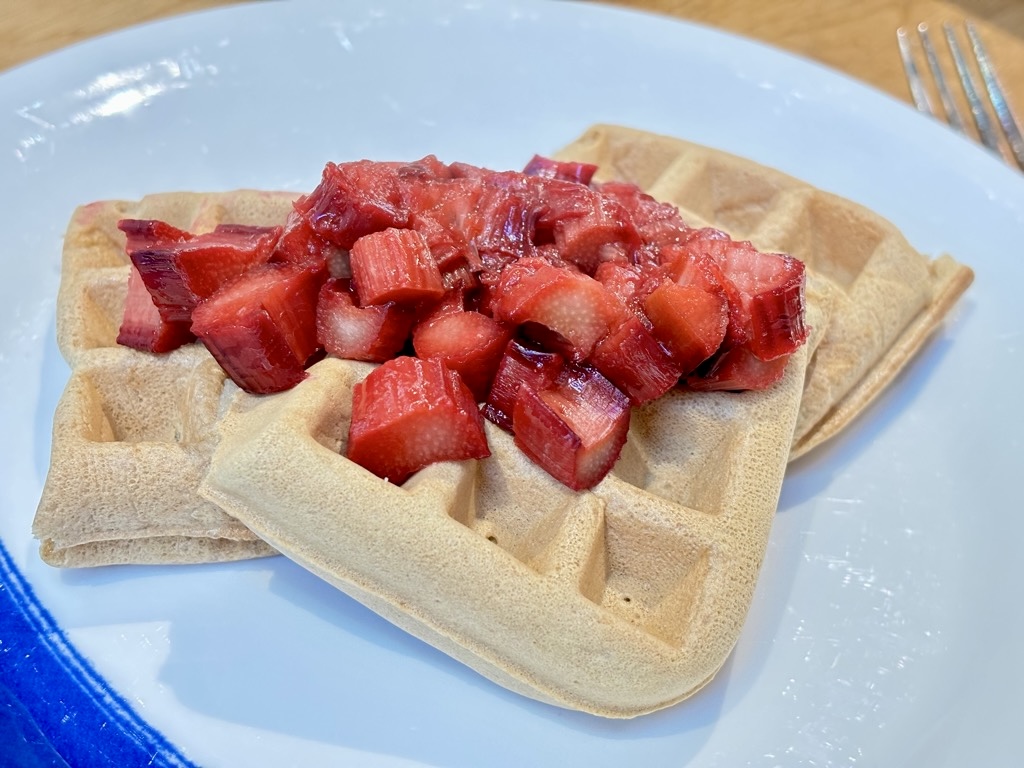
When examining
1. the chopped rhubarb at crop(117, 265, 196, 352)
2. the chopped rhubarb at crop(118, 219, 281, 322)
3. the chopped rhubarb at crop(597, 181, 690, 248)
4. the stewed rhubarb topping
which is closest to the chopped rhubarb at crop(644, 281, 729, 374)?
the stewed rhubarb topping

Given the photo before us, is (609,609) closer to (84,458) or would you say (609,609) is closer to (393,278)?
(393,278)

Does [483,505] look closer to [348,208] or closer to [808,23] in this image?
[348,208]

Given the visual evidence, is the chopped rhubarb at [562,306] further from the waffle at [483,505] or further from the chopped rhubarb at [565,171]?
the chopped rhubarb at [565,171]

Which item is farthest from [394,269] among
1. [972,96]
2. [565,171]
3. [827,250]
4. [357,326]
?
[972,96]

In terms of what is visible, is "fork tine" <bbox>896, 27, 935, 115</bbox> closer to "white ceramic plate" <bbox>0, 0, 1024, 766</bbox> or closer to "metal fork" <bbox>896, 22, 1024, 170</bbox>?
"metal fork" <bbox>896, 22, 1024, 170</bbox>

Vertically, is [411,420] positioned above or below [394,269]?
below

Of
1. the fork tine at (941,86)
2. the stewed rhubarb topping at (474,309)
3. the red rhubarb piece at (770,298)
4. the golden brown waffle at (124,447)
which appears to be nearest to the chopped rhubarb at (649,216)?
the stewed rhubarb topping at (474,309)
